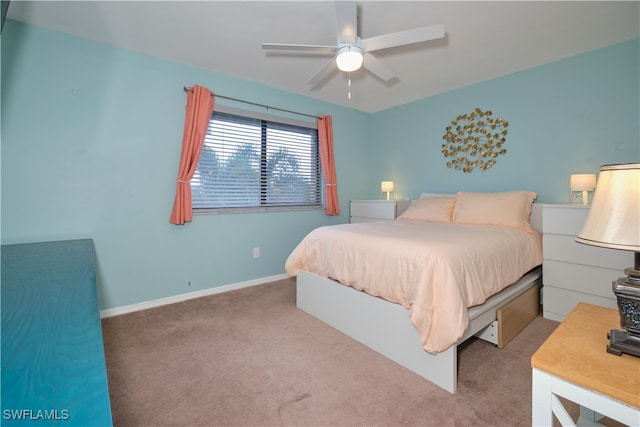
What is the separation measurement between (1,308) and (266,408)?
3.63 feet

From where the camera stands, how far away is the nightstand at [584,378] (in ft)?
2.29

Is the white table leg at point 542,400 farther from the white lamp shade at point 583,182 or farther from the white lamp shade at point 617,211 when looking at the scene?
the white lamp shade at point 583,182

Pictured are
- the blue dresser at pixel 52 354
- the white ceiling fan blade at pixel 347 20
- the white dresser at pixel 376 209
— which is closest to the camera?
the blue dresser at pixel 52 354

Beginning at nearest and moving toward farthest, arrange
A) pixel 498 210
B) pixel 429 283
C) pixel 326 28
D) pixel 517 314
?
pixel 429 283 → pixel 517 314 → pixel 326 28 → pixel 498 210

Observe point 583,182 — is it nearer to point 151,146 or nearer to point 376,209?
point 376,209

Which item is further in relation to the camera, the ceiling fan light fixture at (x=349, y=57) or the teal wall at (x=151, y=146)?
the teal wall at (x=151, y=146)

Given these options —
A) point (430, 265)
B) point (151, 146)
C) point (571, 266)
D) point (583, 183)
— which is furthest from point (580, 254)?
point (151, 146)

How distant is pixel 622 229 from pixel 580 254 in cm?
184

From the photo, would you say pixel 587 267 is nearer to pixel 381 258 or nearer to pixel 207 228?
pixel 381 258

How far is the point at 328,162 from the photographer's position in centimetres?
379

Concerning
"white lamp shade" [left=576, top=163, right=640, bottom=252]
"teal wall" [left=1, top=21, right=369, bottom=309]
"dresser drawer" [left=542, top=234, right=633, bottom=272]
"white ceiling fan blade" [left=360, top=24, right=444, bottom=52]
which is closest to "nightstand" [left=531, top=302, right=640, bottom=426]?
"white lamp shade" [left=576, top=163, right=640, bottom=252]

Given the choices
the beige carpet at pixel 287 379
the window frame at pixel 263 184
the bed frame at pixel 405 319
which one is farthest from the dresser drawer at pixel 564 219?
the window frame at pixel 263 184

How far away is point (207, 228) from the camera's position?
9.64 feet

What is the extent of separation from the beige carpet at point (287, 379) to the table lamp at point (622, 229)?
0.72m
